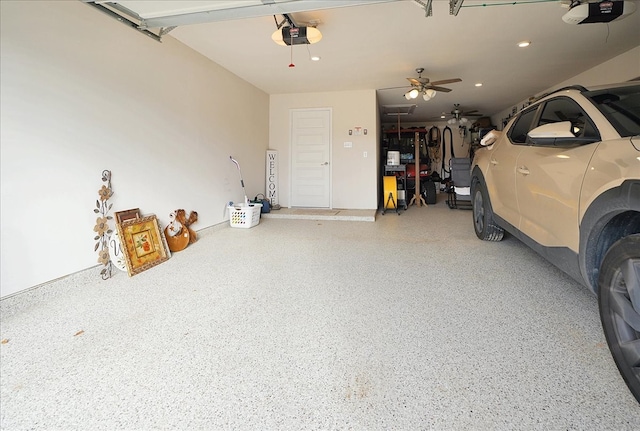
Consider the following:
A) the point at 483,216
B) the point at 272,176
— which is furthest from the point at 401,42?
the point at 272,176

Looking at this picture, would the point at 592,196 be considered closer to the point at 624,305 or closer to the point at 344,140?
the point at 624,305

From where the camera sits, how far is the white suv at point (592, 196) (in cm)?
108

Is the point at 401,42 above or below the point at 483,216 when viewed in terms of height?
above

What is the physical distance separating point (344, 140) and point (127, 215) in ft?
14.0

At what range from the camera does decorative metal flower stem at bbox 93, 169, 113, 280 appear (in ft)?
8.18

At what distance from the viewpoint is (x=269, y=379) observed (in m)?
1.23

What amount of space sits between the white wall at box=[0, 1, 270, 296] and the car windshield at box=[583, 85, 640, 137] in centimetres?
355

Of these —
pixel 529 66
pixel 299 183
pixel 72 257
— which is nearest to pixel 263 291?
pixel 72 257

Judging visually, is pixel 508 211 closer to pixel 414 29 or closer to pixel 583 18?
pixel 583 18

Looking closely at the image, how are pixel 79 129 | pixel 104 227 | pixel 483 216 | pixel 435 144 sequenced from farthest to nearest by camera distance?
pixel 435 144
pixel 483 216
pixel 104 227
pixel 79 129

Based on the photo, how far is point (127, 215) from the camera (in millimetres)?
2773

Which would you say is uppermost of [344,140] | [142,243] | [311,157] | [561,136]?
[344,140]

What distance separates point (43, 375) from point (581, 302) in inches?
120

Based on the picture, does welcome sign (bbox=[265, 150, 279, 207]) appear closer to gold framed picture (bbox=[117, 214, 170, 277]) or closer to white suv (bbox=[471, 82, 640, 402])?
gold framed picture (bbox=[117, 214, 170, 277])
